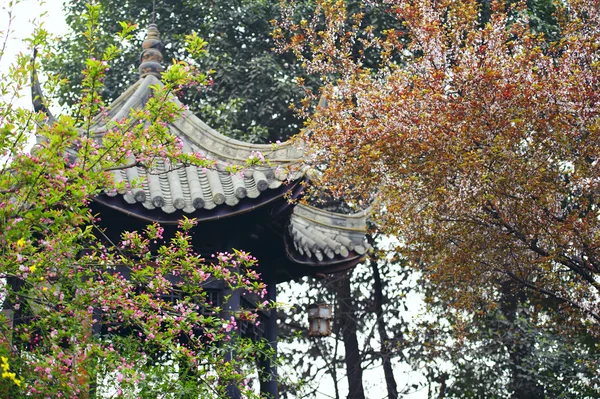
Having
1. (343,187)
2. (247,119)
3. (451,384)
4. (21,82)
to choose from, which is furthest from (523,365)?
(21,82)

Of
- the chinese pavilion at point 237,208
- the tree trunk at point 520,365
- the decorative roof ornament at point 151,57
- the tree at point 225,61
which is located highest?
the tree at point 225,61

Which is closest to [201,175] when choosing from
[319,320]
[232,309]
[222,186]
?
[222,186]

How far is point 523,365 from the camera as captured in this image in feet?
41.2

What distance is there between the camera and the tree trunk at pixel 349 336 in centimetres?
1466

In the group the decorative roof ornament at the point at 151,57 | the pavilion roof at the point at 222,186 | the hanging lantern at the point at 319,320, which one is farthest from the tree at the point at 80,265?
the hanging lantern at the point at 319,320

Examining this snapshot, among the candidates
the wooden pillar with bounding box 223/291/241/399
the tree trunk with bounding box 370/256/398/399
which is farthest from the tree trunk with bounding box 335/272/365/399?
the wooden pillar with bounding box 223/291/241/399

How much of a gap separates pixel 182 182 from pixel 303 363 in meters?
8.73

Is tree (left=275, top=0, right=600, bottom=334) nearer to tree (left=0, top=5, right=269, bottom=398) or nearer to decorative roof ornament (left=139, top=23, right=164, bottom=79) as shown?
decorative roof ornament (left=139, top=23, right=164, bottom=79)

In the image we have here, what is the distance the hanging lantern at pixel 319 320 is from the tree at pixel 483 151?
4.05 ft

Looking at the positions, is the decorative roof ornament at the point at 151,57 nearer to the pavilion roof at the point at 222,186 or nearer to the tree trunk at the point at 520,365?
the pavilion roof at the point at 222,186

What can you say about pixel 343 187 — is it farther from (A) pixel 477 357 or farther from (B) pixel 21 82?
(A) pixel 477 357

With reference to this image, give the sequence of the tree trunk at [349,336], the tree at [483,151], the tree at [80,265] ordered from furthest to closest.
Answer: the tree trunk at [349,336] < the tree at [483,151] < the tree at [80,265]

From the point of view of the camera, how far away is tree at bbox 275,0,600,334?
297 inches

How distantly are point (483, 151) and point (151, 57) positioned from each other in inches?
139
